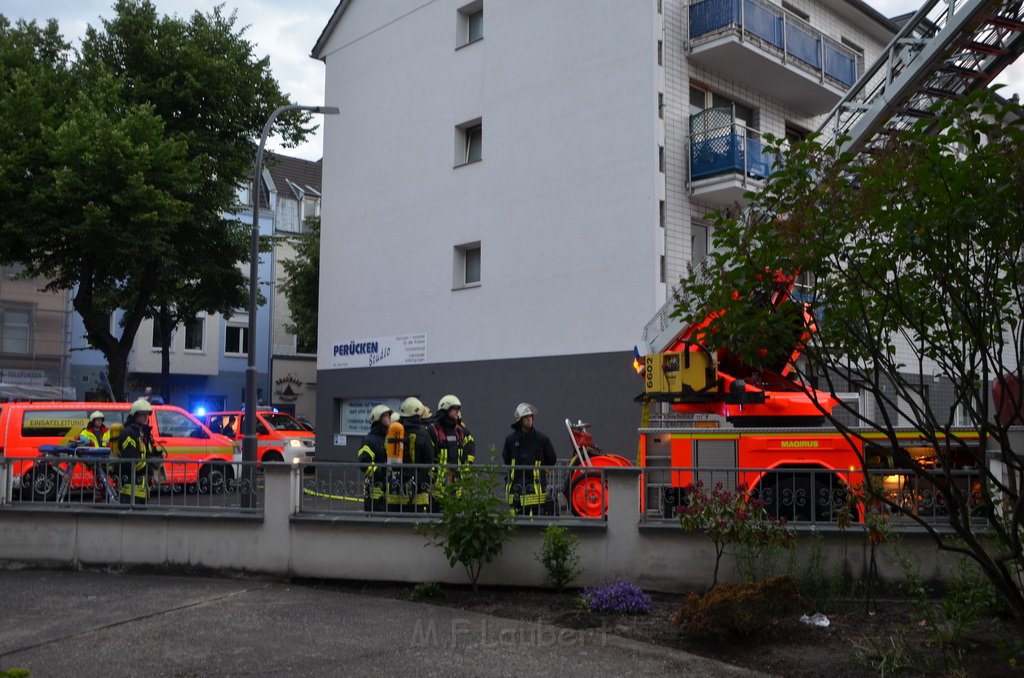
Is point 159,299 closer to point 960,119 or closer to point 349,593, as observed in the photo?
point 349,593

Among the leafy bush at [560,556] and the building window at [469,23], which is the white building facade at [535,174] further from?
the leafy bush at [560,556]

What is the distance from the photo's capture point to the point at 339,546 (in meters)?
9.77

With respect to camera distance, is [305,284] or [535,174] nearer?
[535,174]

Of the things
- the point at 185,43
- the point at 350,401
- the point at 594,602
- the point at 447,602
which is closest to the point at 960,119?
the point at 594,602

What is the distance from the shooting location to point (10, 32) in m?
25.4

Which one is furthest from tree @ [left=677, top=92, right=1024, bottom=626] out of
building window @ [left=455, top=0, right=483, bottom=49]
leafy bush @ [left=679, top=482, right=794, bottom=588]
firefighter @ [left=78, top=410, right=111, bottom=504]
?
building window @ [left=455, top=0, right=483, bottom=49]

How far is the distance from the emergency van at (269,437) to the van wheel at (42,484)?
41.1 feet

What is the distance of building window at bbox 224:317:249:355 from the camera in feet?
147

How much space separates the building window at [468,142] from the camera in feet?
73.5

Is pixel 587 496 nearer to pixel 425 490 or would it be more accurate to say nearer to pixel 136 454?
pixel 425 490

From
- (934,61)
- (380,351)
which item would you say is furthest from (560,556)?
(380,351)

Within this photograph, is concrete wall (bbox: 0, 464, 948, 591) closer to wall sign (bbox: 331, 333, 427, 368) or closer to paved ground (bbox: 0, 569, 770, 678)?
paved ground (bbox: 0, 569, 770, 678)

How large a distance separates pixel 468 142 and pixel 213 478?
13882mm

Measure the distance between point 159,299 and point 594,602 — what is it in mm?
22421
